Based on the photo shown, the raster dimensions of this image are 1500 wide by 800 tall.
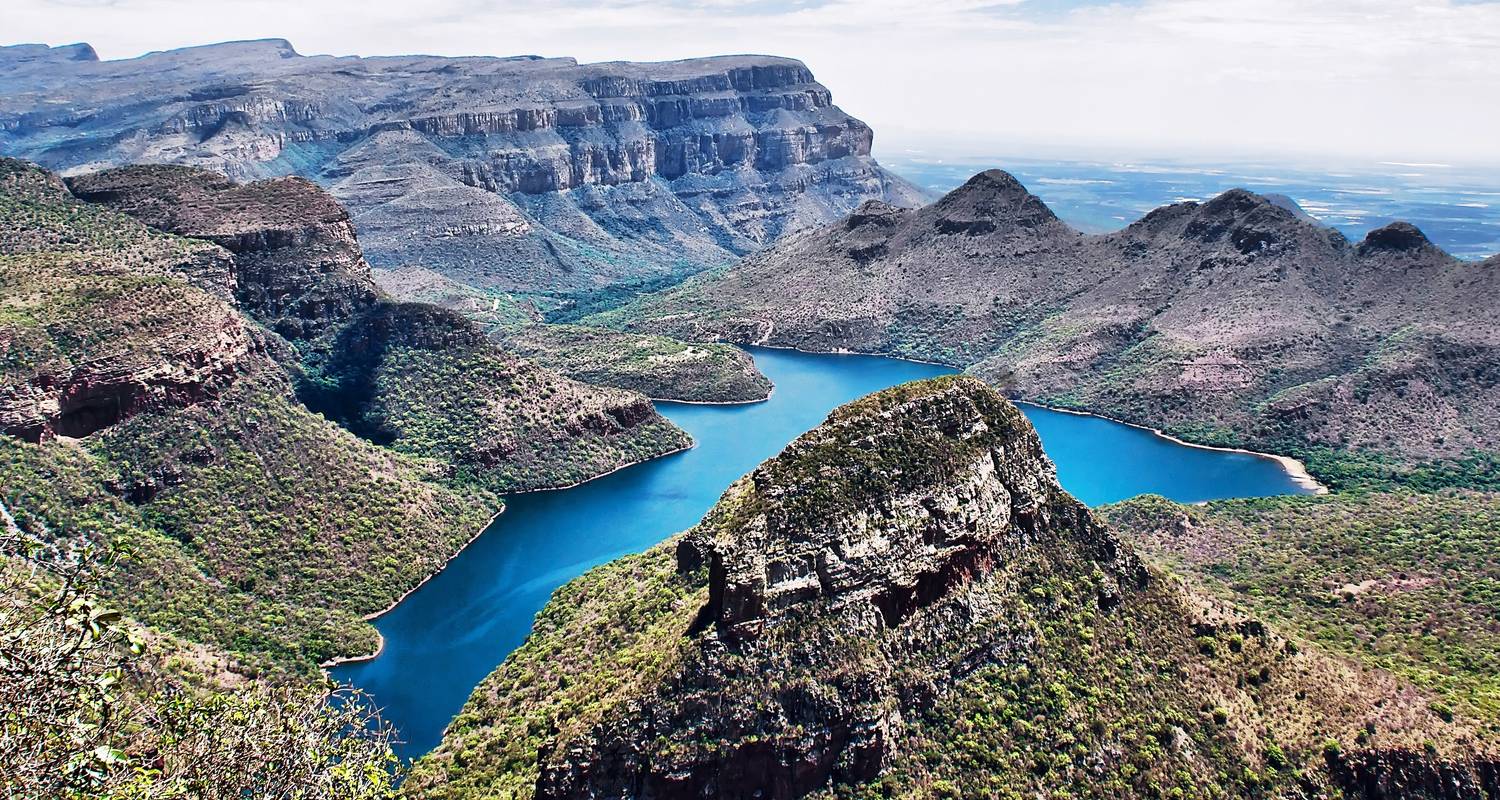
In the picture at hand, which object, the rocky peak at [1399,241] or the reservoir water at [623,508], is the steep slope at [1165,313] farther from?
the reservoir water at [623,508]

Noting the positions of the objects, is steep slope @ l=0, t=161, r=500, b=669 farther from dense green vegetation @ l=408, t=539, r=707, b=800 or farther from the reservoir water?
dense green vegetation @ l=408, t=539, r=707, b=800

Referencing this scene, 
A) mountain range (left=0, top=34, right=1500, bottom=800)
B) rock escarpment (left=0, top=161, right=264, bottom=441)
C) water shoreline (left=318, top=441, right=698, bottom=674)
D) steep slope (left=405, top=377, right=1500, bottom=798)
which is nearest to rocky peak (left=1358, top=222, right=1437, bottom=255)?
mountain range (left=0, top=34, right=1500, bottom=800)

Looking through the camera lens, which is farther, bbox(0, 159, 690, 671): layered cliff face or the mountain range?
bbox(0, 159, 690, 671): layered cliff face

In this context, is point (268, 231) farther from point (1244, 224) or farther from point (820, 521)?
point (1244, 224)

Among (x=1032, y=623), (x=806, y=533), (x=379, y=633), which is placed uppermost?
(x=806, y=533)

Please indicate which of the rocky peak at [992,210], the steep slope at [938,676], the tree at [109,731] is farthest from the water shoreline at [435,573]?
the rocky peak at [992,210]

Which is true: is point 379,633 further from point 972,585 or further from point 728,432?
point 728,432

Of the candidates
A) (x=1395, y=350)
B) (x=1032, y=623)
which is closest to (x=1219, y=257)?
(x=1395, y=350)
